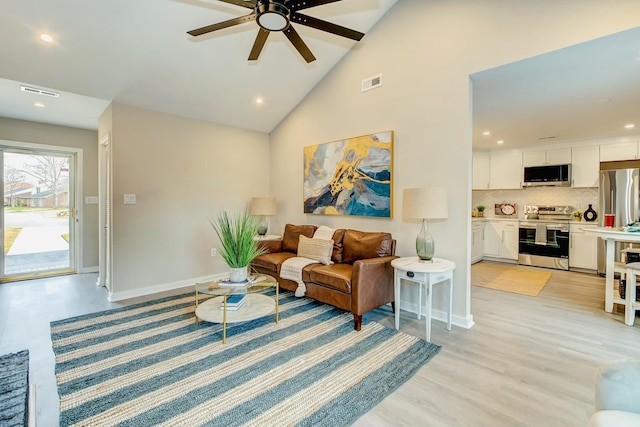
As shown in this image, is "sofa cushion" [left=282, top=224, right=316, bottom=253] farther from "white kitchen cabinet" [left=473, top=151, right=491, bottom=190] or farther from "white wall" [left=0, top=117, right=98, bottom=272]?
"white kitchen cabinet" [left=473, top=151, right=491, bottom=190]

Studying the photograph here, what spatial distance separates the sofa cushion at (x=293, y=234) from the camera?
4.32 meters

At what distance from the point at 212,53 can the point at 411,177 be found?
9.23 feet

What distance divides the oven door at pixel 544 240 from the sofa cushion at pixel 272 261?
15.9ft

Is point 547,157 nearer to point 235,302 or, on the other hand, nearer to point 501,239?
point 501,239

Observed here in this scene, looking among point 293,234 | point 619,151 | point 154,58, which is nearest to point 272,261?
point 293,234

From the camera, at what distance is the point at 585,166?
542 cm

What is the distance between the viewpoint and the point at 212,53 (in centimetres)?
350

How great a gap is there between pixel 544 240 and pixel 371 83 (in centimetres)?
475

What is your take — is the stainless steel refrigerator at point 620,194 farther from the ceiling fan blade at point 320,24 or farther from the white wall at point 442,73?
the ceiling fan blade at point 320,24

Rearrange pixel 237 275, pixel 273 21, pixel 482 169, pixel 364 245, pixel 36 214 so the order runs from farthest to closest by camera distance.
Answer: pixel 482 169 < pixel 36 214 < pixel 364 245 < pixel 237 275 < pixel 273 21

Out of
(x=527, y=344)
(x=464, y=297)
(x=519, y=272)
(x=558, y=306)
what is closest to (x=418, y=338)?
(x=464, y=297)

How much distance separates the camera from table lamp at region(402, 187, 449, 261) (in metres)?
2.83

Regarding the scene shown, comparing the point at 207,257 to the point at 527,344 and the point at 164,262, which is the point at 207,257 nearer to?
the point at 164,262

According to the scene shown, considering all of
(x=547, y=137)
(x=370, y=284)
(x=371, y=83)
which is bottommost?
(x=370, y=284)
